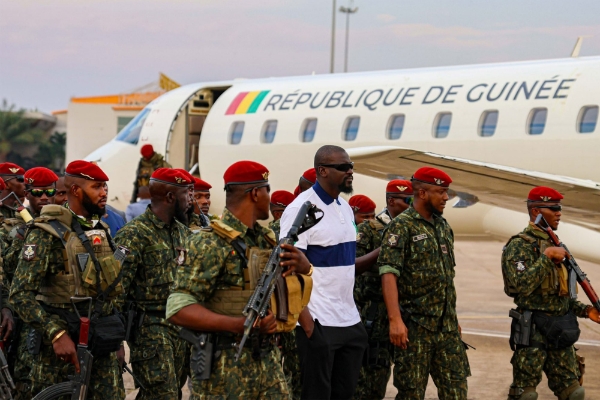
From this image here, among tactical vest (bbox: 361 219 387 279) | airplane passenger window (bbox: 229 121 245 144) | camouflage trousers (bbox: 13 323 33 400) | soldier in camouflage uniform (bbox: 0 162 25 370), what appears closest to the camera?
camouflage trousers (bbox: 13 323 33 400)

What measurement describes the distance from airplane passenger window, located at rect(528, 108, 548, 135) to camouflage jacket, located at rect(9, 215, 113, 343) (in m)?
8.17

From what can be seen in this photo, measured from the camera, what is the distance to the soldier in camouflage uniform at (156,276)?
6.03m

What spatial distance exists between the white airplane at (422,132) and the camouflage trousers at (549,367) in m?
2.70

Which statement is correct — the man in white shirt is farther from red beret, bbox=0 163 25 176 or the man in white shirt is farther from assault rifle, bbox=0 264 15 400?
red beret, bbox=0 163 25 176

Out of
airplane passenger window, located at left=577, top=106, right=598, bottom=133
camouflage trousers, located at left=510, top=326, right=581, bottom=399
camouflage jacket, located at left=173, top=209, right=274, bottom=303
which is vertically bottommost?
camouflage trousers, located at left=510, top=326, right=581, bottom=399

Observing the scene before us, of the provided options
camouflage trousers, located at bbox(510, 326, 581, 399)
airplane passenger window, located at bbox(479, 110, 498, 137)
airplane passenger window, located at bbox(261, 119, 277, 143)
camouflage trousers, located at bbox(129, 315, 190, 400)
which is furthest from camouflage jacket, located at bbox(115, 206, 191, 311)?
airplane passenger window, located at bbox(261, 119, 277, 143)

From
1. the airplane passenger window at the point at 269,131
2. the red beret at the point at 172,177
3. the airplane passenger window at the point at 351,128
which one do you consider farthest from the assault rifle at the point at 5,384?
the airplane passenger window at the point at 269,131

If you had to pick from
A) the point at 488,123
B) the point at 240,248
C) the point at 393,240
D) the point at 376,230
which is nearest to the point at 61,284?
the point at 240,248

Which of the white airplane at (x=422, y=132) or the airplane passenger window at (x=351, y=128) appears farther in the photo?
the airplane passenger window at (x=351, y=128)

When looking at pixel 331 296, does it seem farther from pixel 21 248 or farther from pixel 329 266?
pixel 21 248

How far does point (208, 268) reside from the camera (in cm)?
428

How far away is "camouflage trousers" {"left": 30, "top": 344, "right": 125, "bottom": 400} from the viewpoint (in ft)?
18.1

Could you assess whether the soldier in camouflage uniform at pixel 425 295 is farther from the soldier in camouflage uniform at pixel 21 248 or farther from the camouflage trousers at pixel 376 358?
the soldier in camouflage uniform at pixel 21 248

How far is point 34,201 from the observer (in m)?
7.39
